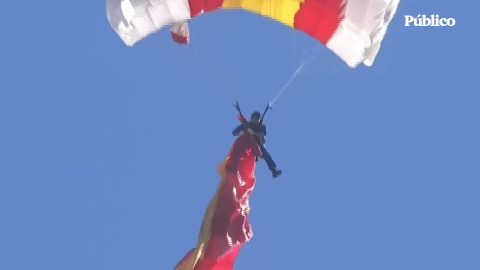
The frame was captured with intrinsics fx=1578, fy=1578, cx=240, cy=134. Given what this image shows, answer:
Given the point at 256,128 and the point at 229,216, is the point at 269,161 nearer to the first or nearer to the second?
the point at 256,128

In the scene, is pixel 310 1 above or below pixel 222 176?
above

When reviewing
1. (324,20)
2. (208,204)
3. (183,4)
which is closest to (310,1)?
(324,20)

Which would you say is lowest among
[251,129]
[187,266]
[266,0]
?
[187,266]

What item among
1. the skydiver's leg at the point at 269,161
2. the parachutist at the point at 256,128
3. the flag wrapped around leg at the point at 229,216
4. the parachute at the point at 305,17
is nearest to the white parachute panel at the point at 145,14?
the parachute at the point at 305,17

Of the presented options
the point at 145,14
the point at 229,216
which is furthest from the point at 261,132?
the point at 145,14

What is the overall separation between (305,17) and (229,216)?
2633 millimetres

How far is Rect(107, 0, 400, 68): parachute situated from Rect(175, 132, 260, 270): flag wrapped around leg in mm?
1560

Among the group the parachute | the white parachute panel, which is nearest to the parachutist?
the parachute

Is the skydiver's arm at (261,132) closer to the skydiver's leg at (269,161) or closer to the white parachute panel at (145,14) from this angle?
the skydiver's leg at (269,161)

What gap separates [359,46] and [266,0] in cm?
131

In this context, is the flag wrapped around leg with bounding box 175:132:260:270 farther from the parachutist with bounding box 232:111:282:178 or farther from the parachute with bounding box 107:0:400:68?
the parachute with bounding box 107:0:400:68

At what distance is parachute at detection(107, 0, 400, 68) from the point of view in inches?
749

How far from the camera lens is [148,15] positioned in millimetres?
19906

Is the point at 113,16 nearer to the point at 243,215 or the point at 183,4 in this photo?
the point at 183,4
